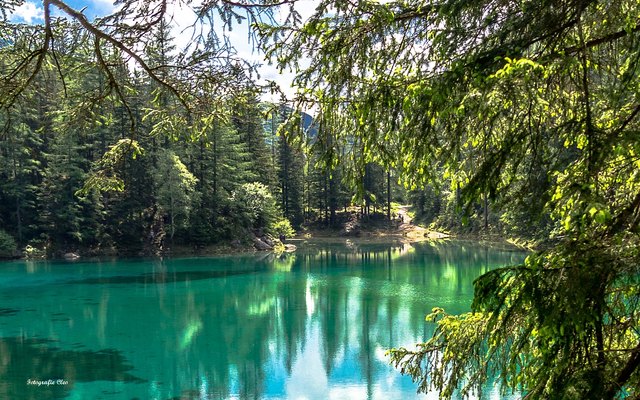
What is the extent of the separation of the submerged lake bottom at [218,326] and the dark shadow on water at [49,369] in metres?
0.03

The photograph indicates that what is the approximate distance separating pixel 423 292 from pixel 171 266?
14.9m

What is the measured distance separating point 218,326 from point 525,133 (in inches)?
562

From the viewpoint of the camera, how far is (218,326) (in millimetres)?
16078

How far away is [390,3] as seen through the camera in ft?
12.9

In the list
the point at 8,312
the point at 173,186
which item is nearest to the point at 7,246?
the point at 173,186

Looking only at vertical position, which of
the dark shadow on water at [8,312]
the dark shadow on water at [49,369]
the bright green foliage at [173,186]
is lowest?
the dark shadow on water at [49,369]

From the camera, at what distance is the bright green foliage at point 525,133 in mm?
2857

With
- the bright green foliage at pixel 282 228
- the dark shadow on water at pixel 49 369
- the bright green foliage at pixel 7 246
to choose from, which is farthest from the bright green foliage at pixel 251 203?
the dark shadow on water at pixel 49 369

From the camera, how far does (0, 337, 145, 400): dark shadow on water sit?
1057 centimetres

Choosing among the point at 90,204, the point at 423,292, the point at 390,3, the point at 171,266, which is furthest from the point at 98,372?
the point at 90,204

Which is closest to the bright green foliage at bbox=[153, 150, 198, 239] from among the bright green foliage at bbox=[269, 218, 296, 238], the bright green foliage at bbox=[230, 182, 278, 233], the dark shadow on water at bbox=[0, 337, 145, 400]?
the bright green foliage at bbox=[230, 182, 278, 233]

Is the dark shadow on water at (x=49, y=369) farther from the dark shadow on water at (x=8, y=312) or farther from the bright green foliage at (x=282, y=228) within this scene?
the bright green foliage at (x=282, y=228)

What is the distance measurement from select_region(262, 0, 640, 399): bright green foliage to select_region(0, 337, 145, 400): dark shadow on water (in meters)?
9.18

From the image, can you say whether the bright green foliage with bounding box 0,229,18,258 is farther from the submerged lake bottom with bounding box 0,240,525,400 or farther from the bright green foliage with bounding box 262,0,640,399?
the bright green foliage with bounding box 262,0,640,399
